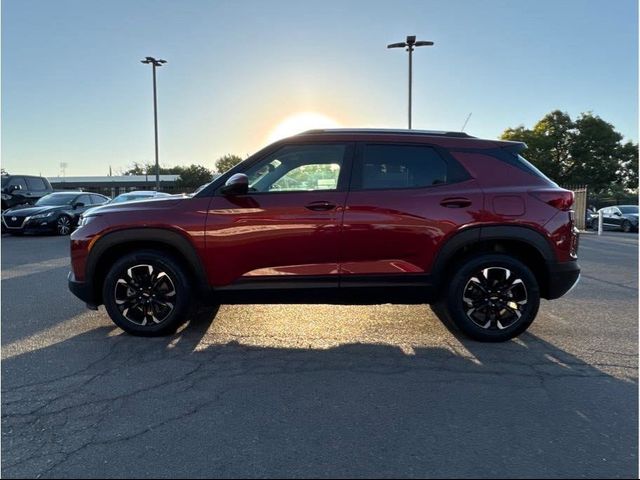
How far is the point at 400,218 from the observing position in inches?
158

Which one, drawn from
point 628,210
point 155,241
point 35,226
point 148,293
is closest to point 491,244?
point 155,241

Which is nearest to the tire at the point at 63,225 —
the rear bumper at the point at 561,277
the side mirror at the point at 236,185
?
the side mirror at the point at 236,185

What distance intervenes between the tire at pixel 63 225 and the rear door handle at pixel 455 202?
45.6ft

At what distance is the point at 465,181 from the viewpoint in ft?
13.5

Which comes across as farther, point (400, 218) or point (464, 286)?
point (464, 286)

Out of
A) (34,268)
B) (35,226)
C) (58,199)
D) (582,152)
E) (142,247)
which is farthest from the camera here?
(582,152)

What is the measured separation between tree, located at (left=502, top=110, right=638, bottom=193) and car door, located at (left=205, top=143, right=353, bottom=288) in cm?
3700

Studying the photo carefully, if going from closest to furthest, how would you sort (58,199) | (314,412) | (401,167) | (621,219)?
1. (314,412)
2. (401,167)
3. (58,199)
4. (621,219)

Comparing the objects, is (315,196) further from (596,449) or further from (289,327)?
(596,449)

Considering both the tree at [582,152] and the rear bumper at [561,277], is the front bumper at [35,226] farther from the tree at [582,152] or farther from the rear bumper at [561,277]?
the tree at [582,152]

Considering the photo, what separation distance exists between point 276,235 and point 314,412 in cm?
164

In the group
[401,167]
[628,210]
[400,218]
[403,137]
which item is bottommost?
[628,210]

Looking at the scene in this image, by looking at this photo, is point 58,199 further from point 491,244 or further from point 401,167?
point 491,244

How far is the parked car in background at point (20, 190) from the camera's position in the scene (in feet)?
55.5
